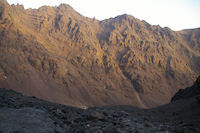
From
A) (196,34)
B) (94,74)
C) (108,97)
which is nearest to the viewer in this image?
(108,97)

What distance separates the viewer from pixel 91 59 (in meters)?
58.5

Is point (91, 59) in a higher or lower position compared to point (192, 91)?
higher

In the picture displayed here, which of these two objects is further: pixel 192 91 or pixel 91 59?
pixel 91 59

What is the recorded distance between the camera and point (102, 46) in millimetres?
67125

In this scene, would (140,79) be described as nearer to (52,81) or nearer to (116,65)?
(116,65)

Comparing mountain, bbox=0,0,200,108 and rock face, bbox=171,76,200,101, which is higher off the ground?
mountain, bbox=0,0,200,108

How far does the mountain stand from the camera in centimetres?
4262

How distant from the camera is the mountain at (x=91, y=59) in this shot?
140 feet

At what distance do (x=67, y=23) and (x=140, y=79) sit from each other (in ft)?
118

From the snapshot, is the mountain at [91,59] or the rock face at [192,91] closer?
the rock face at [192,91]

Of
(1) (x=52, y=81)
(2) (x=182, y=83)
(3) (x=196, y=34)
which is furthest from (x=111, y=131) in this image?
(3) (x=196, y=34)

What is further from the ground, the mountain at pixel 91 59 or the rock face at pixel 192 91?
the mountain at pixel 91 59

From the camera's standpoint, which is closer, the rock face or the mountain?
the rock face

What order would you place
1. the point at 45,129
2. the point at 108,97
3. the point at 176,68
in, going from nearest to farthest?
the point at 45,129
the point at 108,97
the point at 176,68
